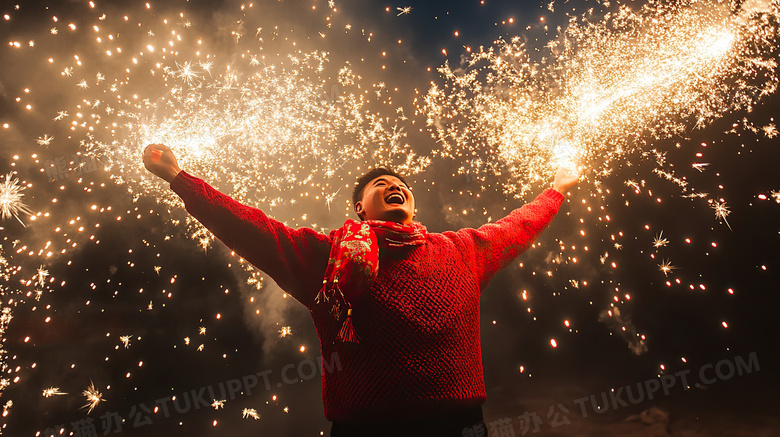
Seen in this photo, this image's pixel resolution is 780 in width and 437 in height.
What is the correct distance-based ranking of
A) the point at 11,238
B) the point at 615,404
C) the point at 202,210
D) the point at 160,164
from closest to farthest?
1. the point at 202,210
2. the point at 160,164
3. the point at 11,238
4. the point at 615,404

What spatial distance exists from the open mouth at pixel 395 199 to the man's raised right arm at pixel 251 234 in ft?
1.96

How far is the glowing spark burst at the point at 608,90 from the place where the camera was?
4.06 metres

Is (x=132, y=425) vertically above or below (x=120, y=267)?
below

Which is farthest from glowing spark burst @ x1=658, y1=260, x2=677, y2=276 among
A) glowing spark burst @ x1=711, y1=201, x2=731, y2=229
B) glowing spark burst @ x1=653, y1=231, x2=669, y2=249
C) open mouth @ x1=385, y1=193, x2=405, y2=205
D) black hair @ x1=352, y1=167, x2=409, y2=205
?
open mouth @ x1=385, y1=193, x2=405, y2=205

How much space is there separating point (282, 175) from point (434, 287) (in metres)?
3.69

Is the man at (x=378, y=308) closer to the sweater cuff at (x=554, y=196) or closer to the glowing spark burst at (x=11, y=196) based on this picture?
the sweater cuff at (x=554, y=196)

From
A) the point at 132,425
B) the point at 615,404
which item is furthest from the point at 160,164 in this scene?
the point at 615,404

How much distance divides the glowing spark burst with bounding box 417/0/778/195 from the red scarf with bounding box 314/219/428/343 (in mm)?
3018

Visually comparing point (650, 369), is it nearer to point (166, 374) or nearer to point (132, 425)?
point (166, 374)

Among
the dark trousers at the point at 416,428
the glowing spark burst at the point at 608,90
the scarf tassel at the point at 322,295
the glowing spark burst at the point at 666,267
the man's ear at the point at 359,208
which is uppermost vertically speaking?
the glowing spark burst at the point at 608,90

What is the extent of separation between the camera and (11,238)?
449 centimetres

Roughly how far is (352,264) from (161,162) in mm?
1162

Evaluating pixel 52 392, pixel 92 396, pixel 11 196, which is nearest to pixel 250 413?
pixel 92 396

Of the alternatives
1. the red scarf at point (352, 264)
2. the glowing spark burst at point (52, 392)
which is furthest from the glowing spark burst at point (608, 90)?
the glowing spark burst at point (52, 392)
